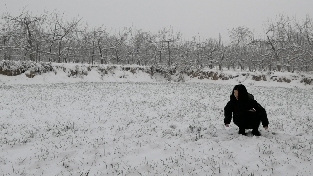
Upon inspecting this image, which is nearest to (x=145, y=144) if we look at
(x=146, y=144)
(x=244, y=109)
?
(x=146, y=144)

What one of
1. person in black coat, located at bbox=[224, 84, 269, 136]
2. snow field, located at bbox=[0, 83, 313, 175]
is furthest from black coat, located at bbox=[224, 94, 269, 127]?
snow field, located at bbox=[0, 83, 313, 175]

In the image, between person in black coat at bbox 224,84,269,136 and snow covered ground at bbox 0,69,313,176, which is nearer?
snow covered ground at bbox 0,69,313,176

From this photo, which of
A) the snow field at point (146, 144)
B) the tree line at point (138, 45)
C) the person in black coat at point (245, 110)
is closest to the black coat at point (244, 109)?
the person in black coat at point (245, 110)

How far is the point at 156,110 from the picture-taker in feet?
36.5

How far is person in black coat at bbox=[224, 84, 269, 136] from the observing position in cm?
677

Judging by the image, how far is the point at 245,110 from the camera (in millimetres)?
6883

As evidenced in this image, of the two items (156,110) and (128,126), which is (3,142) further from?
(156,110)

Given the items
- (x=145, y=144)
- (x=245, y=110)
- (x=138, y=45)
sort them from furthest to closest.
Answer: (x=138, y=45) → (x=245, y=110) → (x=145, y=144)

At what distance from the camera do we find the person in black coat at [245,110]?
6.77 metres

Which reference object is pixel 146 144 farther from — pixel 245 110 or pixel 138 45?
pixel 138 45

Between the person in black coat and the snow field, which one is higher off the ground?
the person in black coat

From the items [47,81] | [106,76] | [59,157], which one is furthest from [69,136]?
[106,76]

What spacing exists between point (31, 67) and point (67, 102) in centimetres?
1739

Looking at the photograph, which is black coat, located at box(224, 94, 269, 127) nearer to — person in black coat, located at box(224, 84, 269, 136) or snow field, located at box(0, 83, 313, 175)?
person in black coat, located at box(224, 84, 269, 136)
